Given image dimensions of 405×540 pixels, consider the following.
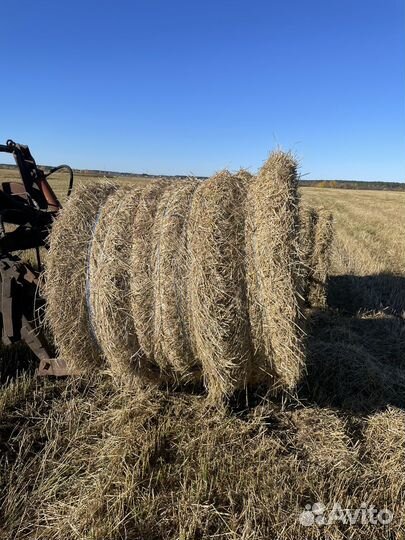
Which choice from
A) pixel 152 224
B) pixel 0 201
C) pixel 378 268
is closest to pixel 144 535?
pixel 152 224

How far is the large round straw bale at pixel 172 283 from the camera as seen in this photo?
319 centimetres

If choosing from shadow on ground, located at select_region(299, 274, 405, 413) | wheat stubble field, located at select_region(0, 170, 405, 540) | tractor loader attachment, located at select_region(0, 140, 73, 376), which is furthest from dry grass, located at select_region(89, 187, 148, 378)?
shadow on ground, located at select_region(299, 274, 405, 413)

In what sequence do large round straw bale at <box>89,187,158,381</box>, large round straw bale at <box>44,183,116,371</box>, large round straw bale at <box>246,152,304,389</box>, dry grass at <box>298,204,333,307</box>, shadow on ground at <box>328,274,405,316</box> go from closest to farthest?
large round straw bale at <box>246,152,304,389</box>
large round straw bale at <box>89,187,158,381</box>
large round straw bale at <box>44,183,116,371</box>
dry grass at <box>298,204,333,307</box>
shadow on ground at <box>328,274,405,316</box>

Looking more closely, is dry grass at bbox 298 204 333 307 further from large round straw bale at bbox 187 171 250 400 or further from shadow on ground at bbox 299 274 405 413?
large round straw bale at bbox 187 171 250 400

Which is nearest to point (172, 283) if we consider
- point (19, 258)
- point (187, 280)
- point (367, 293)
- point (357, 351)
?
point (187, 280)

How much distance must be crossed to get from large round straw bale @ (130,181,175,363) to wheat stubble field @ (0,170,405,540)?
0.69m

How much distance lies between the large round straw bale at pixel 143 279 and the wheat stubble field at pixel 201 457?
0.69m

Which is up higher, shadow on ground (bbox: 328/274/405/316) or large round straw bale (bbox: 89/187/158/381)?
large round straw bale (bbox: 89/187/158/381)

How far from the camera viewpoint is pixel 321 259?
6.68m

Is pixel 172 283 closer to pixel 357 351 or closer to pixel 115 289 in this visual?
pixel 115 289

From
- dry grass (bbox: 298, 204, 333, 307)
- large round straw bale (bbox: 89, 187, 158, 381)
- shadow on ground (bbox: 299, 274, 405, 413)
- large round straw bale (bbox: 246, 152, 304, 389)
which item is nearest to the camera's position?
large round straw bale (bbox: 246, 152, 304, 389)

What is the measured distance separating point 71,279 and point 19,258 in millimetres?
1220

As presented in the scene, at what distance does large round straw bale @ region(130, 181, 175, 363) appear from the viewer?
10.8 ft
